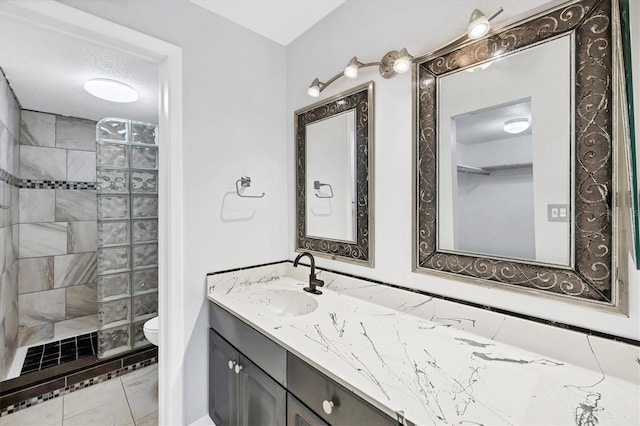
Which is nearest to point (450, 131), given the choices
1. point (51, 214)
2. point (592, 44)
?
point (592, 44)

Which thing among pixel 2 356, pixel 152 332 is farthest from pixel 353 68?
pixel 2 356

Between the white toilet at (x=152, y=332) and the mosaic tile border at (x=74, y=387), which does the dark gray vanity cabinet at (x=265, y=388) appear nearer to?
the white toilet at (x=152, y=332)

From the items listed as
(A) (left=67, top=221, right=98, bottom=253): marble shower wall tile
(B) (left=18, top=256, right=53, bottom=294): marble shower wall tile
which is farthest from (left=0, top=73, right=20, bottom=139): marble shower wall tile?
(B) (left=18, top=256, right=53, bottom=294): marble shower wall tile

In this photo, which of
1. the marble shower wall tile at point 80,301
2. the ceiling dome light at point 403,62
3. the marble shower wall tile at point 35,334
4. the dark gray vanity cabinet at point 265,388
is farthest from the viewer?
the marble shower wall tile at point 80,301

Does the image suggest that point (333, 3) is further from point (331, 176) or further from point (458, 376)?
point (458, 376)

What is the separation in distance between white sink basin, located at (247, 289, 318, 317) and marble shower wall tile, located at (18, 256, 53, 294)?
2557 millimetres

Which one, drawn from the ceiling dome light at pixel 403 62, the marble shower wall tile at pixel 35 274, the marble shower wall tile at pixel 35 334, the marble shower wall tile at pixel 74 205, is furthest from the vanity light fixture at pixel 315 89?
the marble shower wall tile at pixel 35 334

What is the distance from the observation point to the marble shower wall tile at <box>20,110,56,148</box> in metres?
2.64

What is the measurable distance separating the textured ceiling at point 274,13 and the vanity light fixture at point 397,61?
37cm

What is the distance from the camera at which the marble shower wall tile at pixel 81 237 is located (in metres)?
2.92

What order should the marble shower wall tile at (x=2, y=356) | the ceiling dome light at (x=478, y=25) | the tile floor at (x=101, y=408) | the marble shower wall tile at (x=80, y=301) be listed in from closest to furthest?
the ceiling dome light at (x=478, y=25), the tile floor at (x=101, y=408), the marble shower wall tile at (x=2, y=356), the marble shower wall tile at (x=80, y=301)

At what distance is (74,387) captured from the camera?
2021 mm

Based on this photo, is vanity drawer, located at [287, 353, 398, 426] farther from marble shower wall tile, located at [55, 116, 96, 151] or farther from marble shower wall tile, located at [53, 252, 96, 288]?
marble shower wall tile, located at [55, 116, 96, 151]

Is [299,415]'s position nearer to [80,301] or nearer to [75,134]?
[80,301]
